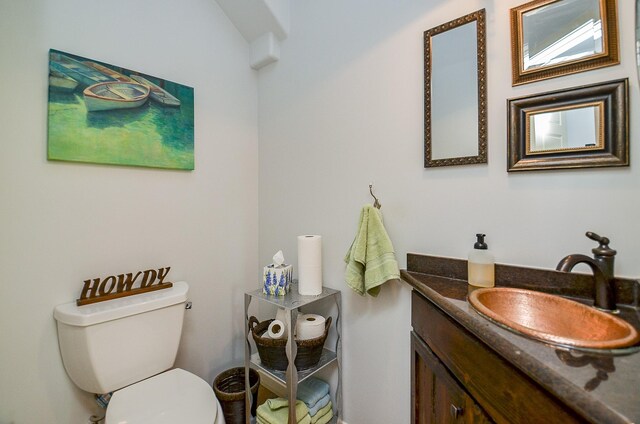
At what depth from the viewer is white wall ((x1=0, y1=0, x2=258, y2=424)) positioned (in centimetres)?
114

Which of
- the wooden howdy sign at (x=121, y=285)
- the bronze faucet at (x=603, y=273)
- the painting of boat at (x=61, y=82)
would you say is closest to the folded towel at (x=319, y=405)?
the wooden howdy sign at (x=121, y=285)

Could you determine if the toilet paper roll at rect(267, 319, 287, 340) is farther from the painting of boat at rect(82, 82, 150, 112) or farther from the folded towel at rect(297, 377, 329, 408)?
the painting of boat at rect(82, 82, 150, 112)

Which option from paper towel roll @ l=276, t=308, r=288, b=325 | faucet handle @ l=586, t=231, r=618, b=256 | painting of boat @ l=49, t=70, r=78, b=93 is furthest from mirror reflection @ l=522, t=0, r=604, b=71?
painting of boat @ l=49, t=70, r=78, b=93

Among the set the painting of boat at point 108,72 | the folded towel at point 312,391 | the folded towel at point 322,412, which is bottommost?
the folded towel at point 322,412

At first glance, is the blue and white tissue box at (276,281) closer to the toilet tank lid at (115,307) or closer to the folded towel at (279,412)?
the toilet tank lid at (115,307)

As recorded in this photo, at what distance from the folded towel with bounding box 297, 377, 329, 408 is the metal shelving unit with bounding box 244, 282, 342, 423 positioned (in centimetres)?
Answer: 8

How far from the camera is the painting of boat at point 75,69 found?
1211 mm

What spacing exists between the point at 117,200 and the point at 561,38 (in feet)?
6.22

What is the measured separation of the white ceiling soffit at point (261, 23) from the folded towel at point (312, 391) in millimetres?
1955

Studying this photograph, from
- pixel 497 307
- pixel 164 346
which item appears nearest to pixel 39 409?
pixel 164 346

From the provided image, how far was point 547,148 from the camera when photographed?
3.10 feet

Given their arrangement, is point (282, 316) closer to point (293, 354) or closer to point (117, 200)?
point (293, 354)

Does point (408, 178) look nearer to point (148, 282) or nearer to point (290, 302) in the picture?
point (290, 302)

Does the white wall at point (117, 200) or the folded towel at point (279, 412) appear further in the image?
the folded towel at point (279, 412)
